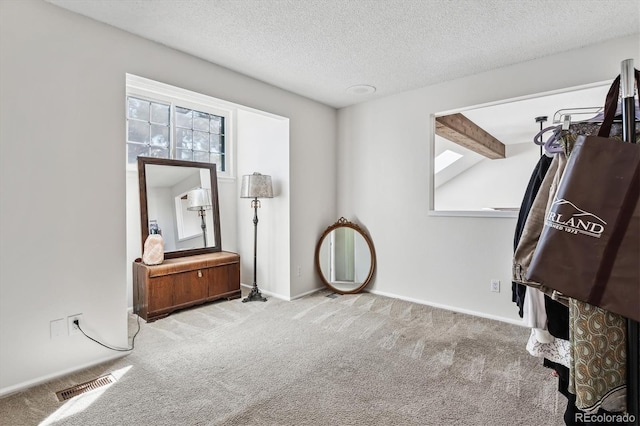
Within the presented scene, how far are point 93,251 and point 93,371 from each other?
816 mm

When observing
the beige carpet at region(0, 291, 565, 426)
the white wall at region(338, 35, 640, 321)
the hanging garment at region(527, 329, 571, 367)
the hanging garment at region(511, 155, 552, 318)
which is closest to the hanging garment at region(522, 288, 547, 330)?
the hanging garment at region(527, 329, 571, 367)

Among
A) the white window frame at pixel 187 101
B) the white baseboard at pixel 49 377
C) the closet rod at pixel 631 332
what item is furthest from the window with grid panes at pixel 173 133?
the closet rod at pixel 631 332

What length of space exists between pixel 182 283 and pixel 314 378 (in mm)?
1918

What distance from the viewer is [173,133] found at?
3.87 metres

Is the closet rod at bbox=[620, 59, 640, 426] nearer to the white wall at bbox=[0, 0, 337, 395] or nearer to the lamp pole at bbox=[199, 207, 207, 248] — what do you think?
the white wall at bbox=[0, 0, 337, 395]

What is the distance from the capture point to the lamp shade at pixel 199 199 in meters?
3.84

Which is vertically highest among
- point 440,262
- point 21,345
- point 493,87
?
point 493,87

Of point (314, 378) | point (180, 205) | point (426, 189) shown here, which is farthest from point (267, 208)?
point (314, 378)

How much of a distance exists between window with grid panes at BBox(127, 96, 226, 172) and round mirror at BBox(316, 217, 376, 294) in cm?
177

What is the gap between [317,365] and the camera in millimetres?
2264

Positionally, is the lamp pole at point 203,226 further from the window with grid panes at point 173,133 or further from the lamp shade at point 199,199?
the window with grid panes at point 173,133

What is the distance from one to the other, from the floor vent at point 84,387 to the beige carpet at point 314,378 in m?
0.05

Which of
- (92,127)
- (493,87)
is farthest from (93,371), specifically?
(493,87)

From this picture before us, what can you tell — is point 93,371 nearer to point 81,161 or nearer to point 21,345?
point 21,345
